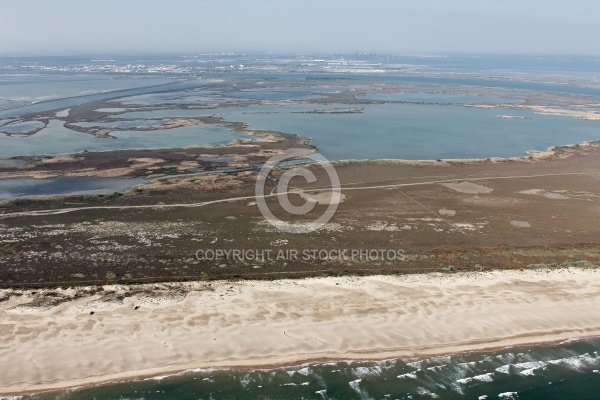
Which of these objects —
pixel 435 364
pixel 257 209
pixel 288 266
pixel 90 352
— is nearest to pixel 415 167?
pixel 257 209

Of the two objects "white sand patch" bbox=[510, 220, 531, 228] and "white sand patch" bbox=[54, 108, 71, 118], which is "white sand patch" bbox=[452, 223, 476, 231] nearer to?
"white sand patch" bbox=[510, 220, 531, 228]

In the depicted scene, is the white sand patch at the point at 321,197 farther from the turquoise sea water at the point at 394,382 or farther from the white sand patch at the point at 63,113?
the white sand patch at the point at 63,113

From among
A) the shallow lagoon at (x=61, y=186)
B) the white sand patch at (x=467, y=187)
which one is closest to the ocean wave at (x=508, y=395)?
the white sand patch at (x=467, y=187)

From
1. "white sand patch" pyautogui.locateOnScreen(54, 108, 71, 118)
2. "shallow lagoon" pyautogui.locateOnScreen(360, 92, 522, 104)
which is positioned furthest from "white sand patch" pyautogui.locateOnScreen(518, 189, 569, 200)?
"white sand patch" pyautogui.locateOnScreen(54, 108, 71, 118)

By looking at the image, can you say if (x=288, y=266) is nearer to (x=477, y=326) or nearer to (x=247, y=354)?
(x=247, y=354)

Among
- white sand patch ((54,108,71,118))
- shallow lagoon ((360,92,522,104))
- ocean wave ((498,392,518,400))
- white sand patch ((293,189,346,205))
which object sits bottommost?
ocean wave ((498,392,518,400))
